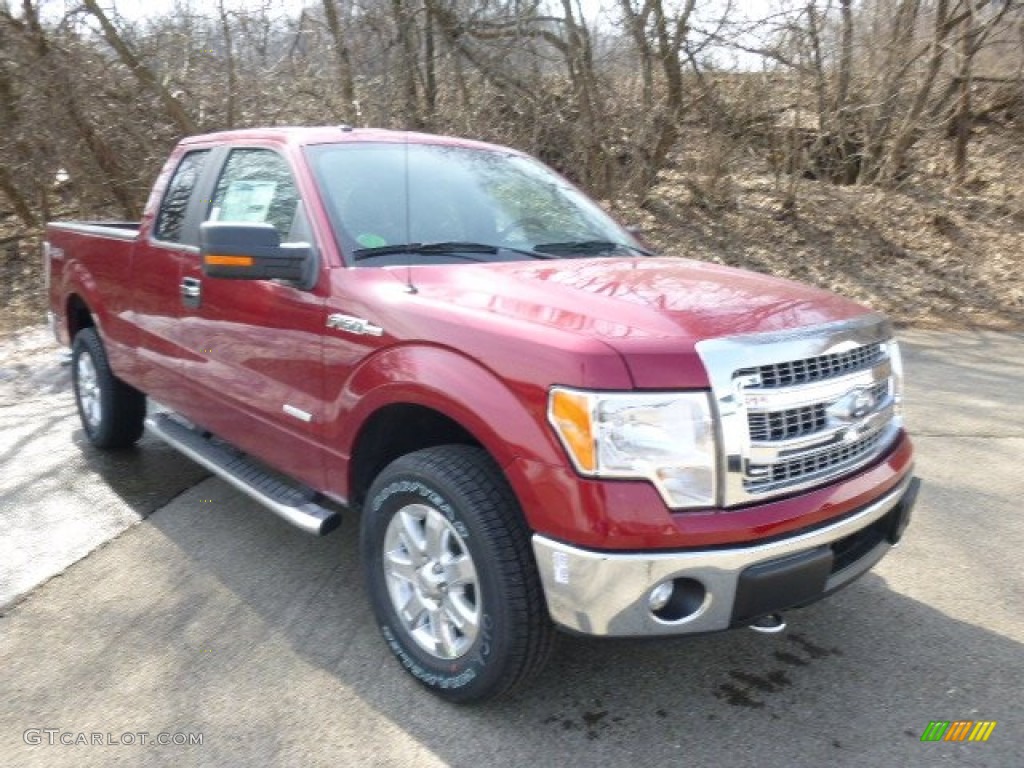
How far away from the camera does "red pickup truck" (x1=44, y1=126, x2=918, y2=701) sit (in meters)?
2.39

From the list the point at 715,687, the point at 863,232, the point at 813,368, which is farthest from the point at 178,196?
the point at 863,232

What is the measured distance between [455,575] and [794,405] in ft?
3.89

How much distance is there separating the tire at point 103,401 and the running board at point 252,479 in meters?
0.65

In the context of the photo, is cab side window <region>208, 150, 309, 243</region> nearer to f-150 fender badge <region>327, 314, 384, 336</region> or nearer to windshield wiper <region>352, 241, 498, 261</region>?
windshield wiper <region>352, 241, 498, 261</region>

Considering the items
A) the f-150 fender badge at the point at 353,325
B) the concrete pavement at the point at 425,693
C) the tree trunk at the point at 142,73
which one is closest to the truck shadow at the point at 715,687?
the concrete pavement at the point at 425,693

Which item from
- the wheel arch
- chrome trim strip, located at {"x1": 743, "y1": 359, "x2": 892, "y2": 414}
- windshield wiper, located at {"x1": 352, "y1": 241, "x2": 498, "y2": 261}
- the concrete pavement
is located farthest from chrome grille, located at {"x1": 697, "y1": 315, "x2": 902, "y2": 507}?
the wheel arch

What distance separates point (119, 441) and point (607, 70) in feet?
30.4

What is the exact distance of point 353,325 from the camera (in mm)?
3074

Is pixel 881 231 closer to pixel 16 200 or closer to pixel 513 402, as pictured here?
pixel 513 402

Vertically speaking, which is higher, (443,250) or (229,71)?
(229,71)

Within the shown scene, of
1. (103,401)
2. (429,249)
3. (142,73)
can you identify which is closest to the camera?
(429,249)

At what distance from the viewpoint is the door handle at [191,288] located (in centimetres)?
401

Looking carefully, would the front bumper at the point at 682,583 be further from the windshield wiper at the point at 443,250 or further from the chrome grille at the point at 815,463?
the windshield wiper at the point at 443,250

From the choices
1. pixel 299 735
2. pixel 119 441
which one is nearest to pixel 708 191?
pixel 119 441
